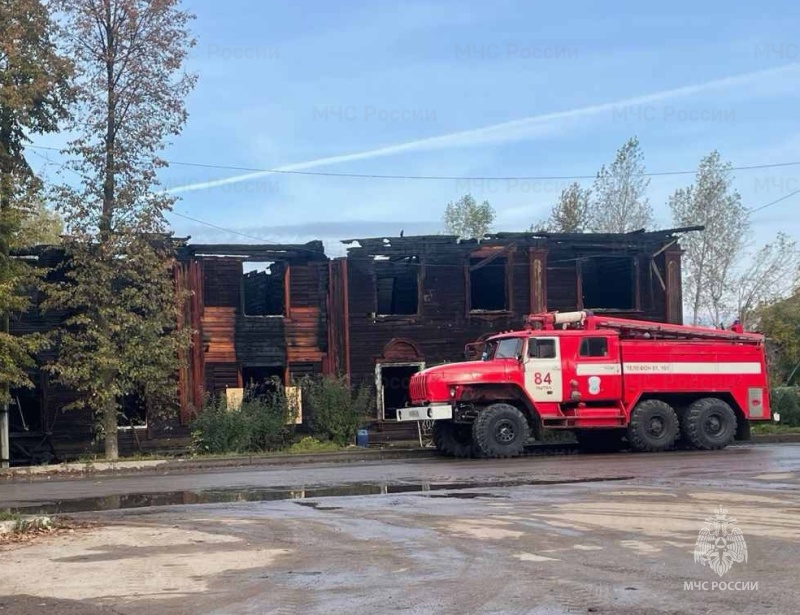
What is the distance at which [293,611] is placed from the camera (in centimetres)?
743

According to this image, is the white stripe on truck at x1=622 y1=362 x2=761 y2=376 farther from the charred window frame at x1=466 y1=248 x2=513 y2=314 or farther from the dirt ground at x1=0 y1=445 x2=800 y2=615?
the charred window frame at x1=466 y1=248 x2=513 y2=314

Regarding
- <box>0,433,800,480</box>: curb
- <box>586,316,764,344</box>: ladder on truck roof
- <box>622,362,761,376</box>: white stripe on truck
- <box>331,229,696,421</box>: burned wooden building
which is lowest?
<box>0,433,800,480</box>: curb

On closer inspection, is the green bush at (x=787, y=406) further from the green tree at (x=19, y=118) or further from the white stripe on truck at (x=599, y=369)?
the green tree at (x=19, y=118)

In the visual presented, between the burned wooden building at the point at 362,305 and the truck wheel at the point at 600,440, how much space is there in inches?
282

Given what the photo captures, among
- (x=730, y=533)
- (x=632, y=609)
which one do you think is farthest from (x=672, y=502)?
(x=632, y=609)

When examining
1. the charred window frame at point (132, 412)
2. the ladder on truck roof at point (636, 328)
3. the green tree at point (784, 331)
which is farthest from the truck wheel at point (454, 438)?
the green tree at point (784, 331)

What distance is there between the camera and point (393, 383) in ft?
105

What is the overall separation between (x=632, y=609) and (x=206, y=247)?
76.9 feet

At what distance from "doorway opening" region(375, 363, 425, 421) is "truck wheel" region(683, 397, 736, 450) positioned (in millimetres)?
9614

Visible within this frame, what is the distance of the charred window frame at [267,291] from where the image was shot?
30531mm

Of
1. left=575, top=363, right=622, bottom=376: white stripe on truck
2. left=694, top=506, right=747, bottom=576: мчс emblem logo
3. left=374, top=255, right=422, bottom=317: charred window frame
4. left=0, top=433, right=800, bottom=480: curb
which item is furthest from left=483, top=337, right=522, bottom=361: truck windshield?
left=694, top=506, right=747, bottom=576: мчс emblem logo

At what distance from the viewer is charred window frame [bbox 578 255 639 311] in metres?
33.5

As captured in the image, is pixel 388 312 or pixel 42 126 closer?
pixel 42 126

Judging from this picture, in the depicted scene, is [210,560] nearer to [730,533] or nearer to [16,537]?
[16,537]
